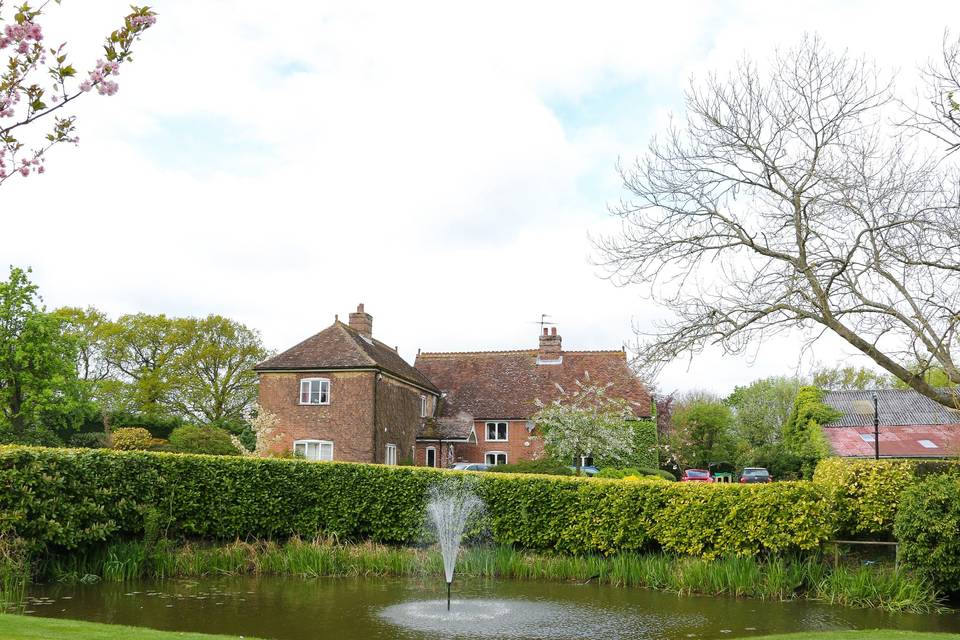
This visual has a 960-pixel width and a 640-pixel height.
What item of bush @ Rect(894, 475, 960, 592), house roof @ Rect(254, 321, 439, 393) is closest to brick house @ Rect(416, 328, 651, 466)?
house roof @ Rect(254, 321, 439, 393)

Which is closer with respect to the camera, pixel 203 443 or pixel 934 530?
pixel 934 530

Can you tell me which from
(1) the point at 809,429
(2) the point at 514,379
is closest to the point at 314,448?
(2) the point at 514,379

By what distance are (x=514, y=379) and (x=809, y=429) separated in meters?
17.0

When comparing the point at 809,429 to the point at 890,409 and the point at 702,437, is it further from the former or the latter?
the point at 702,437

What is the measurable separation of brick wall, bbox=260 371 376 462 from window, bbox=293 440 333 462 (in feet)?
0.62

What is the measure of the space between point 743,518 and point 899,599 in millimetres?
2971

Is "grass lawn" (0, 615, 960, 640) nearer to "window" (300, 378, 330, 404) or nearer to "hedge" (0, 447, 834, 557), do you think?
"hedge" (0, 447, 834, 557)

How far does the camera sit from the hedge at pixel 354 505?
1438cm

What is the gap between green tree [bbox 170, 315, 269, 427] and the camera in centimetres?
5062

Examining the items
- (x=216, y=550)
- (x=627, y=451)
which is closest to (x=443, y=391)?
(x=627, y=451)

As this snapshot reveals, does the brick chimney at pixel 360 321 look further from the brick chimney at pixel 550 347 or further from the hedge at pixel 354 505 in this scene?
the hedge at pixel 354 505

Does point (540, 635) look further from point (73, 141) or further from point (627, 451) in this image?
point (627, 451)

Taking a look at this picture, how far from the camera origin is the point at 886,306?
13133 mm

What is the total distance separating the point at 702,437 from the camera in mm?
51438
